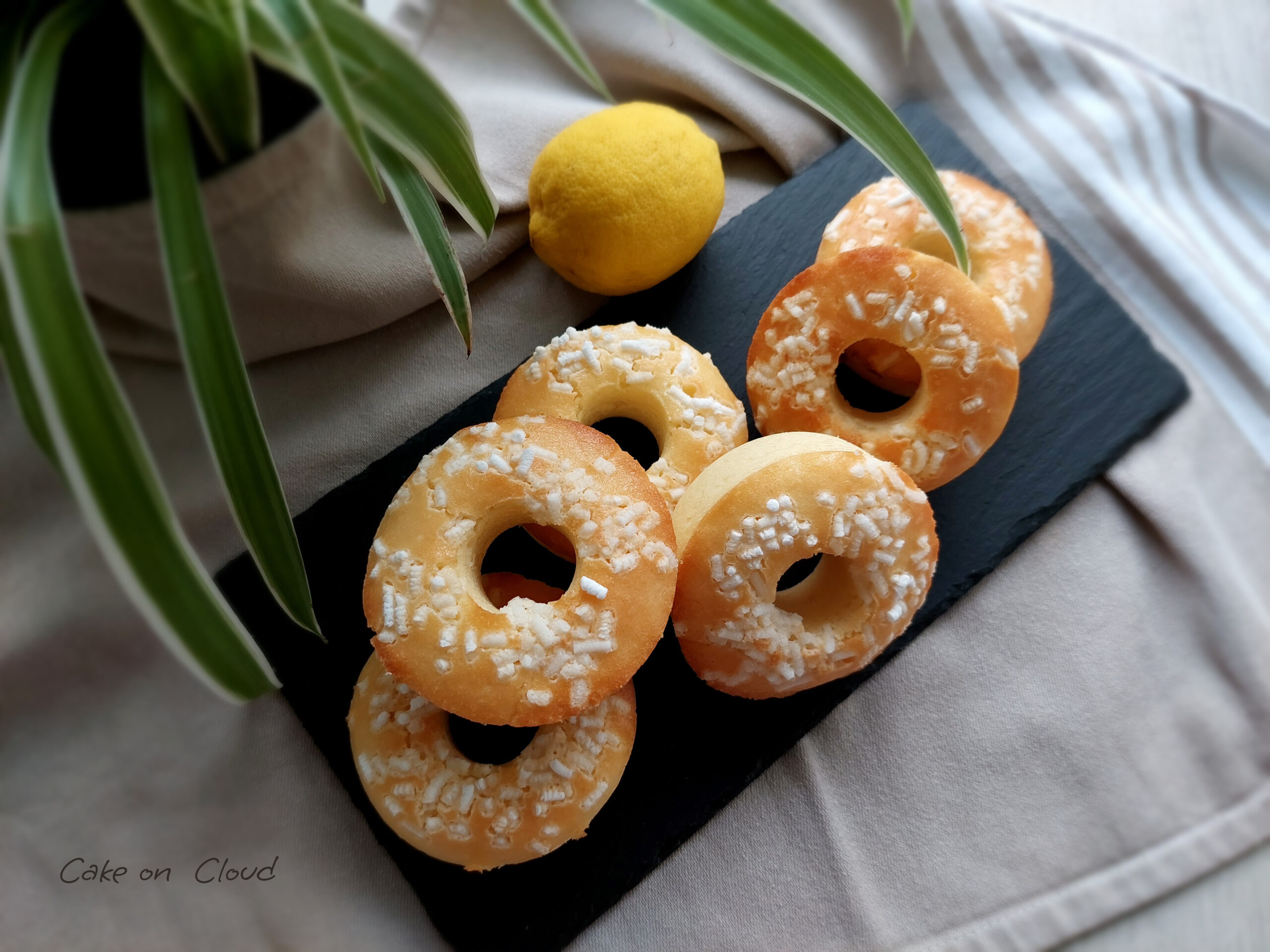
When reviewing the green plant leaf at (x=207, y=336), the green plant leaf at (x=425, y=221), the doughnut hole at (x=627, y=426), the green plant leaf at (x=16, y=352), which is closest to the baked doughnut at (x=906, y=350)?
the doughnut hole at (x=627, y=426)

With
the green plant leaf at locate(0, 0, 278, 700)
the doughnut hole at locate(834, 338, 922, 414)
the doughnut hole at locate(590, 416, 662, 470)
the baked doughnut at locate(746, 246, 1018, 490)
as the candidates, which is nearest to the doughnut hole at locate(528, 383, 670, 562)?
the doughnut hole at locate(590, 416, 662, 470)

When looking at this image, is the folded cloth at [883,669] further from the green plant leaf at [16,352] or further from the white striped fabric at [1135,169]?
the green plant leaf at [16,352]

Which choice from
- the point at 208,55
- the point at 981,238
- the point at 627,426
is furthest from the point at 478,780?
the point at 981,238

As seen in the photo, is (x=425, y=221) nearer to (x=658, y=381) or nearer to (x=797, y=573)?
(x=658, y=381)

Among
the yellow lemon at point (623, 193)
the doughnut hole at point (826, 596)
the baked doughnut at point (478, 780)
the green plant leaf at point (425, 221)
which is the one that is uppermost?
the green plant leaf at point (425, 221)

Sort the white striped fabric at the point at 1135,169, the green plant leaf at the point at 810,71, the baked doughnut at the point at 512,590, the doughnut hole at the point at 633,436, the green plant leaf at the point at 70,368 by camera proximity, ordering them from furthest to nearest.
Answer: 1. the white striped fabric at the point at 1135,169
2. the doughnut hole at the point at 633,436
3. the baked doughnut at the point at 512,590
4. the green plant leaf at the point at 810,71
5. the green plant leaf at the point at 70,368

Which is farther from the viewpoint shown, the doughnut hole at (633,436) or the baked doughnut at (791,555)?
the doughnut hole at (633,436)
